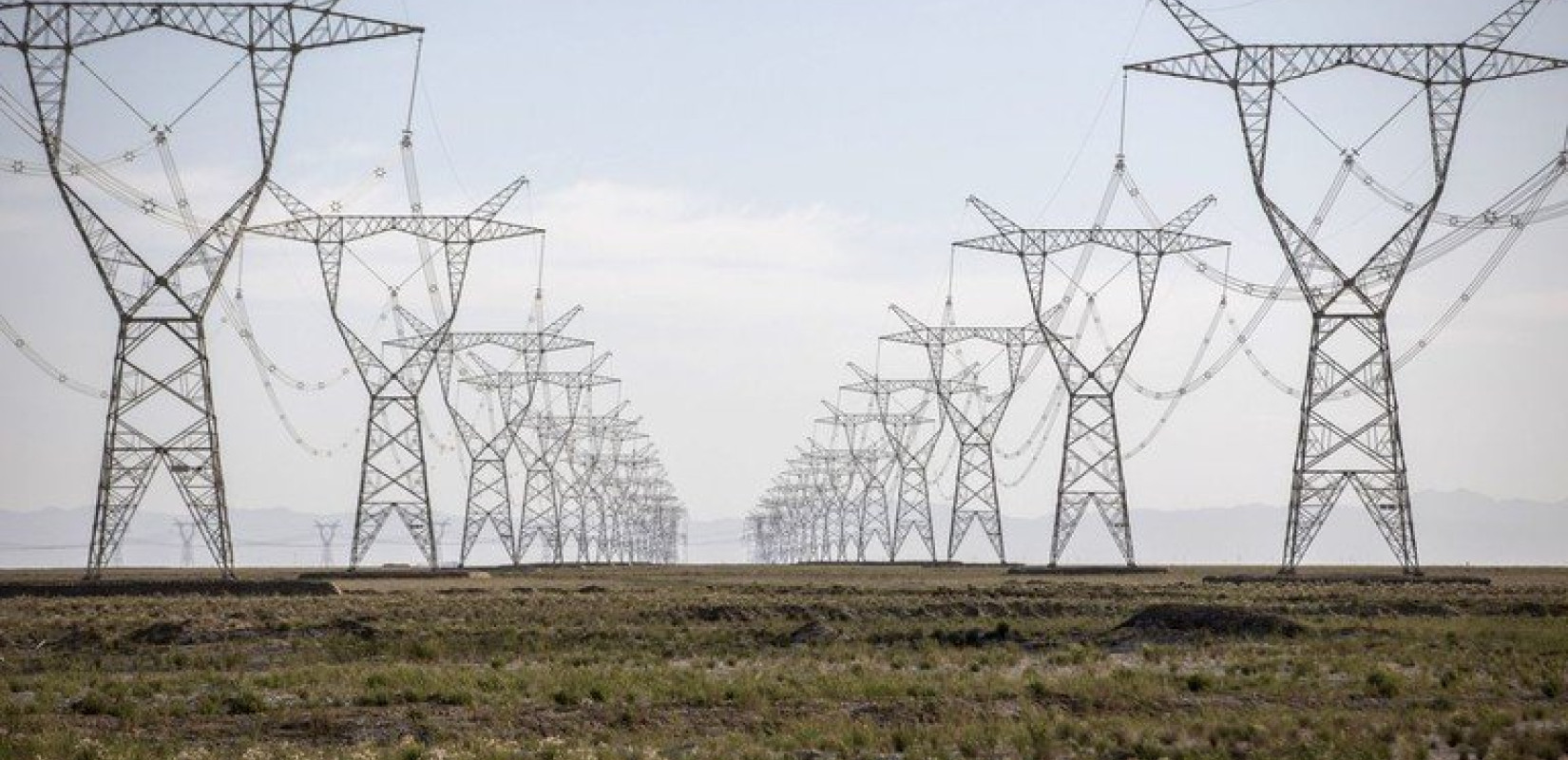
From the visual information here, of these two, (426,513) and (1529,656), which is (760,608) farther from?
(426,513)

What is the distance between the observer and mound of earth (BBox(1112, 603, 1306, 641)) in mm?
45781

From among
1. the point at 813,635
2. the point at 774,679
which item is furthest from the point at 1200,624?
the point at 774,679

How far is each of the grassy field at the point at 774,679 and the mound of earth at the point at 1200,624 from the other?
126 mm

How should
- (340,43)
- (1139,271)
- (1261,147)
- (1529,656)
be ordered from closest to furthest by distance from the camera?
(1529,656)
(340,43)
(1261,147)
(1139,271)

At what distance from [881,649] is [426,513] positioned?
4880 cm

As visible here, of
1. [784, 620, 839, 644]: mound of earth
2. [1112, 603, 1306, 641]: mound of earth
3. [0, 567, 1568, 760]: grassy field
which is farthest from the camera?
[784, 620, 839, 644]: mound of earth

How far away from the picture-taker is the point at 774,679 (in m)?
35.8

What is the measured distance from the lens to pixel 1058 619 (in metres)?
54.0

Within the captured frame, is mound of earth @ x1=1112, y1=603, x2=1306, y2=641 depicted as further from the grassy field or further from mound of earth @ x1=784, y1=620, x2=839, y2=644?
mound of earth @ x1=784, y1=620, x2=839, y2=644

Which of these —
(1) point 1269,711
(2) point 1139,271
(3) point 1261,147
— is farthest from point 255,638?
(2) point 1139,271

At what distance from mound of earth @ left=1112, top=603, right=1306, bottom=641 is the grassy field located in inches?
5.0

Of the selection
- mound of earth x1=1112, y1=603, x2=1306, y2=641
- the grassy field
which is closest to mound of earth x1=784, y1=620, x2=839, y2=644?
the grassy field

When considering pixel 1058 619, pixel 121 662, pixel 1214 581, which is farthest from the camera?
pixel 1214 581

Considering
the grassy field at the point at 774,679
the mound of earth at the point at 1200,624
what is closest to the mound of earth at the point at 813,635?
the grassy field at the point at 774,679
